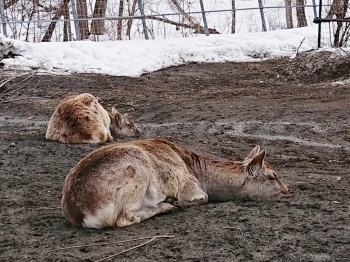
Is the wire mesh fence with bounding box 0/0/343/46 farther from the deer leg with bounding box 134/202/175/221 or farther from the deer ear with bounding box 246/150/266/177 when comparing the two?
the deer leg with bounding box 134/202/175/221

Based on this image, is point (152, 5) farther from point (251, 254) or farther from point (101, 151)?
point (251, 254)

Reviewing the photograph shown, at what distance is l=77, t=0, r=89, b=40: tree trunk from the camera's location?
21391 millimetres

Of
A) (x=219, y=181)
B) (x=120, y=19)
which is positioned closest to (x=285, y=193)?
(x=219, y=181)

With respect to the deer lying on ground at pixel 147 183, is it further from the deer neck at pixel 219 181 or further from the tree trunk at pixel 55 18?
the tree trunk at pixel 55 18

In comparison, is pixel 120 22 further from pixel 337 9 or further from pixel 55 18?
pixel 337 9

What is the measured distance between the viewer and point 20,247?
5.62m

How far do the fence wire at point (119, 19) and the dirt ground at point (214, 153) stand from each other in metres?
4.35

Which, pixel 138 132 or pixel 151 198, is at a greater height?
pixel 138 132

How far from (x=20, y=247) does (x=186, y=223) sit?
4.68 feet

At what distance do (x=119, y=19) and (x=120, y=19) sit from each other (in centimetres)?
3

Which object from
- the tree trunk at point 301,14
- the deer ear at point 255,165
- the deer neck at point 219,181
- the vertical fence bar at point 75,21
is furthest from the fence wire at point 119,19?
the deer ear at point 255,165

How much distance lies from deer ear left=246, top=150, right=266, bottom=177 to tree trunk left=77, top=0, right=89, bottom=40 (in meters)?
15.1

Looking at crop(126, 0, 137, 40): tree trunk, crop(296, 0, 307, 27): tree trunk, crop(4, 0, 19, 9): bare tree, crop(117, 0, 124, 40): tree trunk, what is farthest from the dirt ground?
crop(296, 0, 307, 27): tree trunk

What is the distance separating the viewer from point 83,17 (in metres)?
21.7
